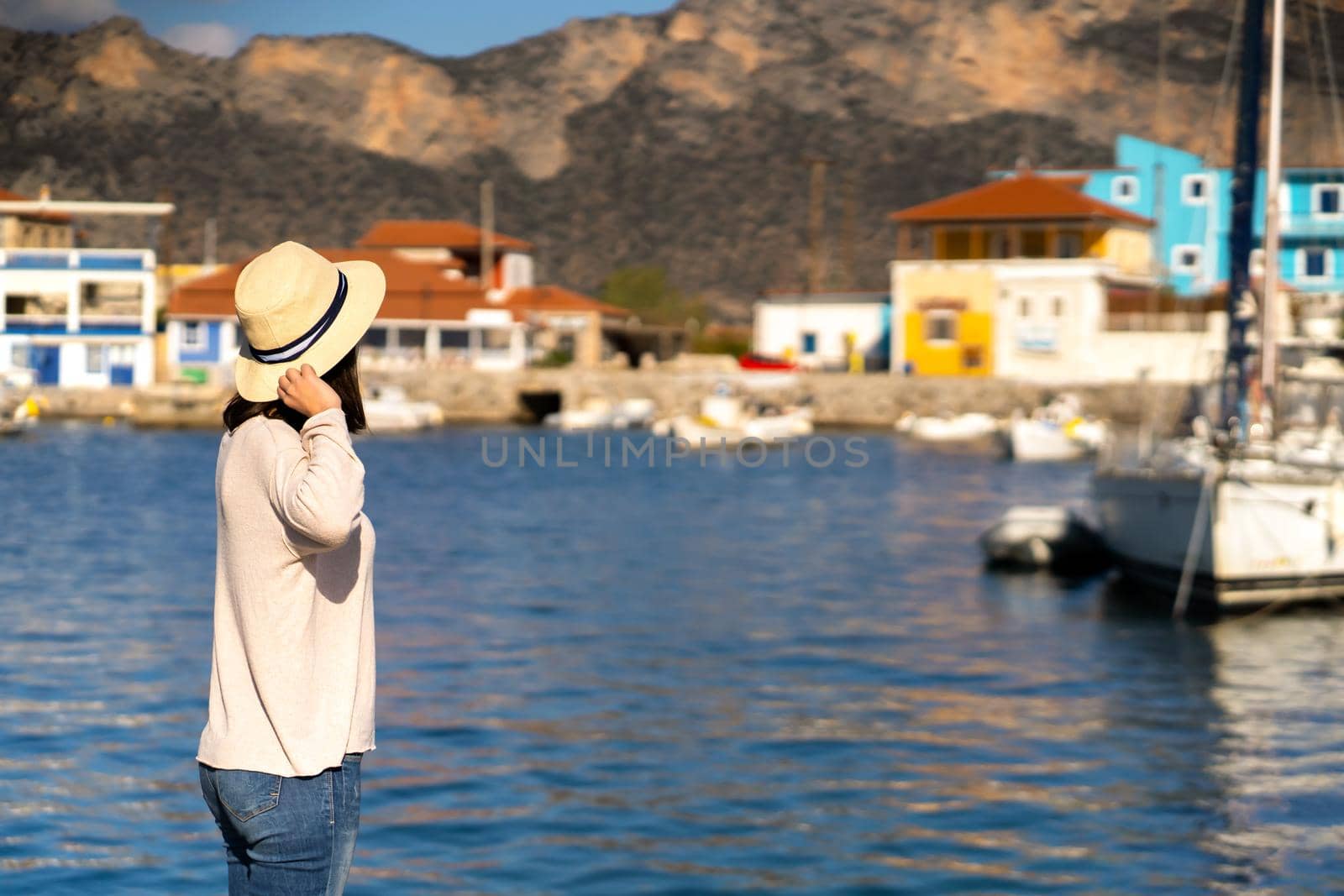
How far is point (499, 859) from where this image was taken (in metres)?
11.3

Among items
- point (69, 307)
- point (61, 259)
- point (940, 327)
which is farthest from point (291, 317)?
point (940, 327)

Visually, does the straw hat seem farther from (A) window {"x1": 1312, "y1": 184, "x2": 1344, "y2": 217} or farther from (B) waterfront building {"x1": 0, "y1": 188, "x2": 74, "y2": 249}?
(A) window {"x1": 1312, "y1": 184, "x2": 1344, "y2": 217}

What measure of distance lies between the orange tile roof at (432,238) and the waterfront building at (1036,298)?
22277 mm

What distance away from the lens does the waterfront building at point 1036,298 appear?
72.8 metres

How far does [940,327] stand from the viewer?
76.9 metres

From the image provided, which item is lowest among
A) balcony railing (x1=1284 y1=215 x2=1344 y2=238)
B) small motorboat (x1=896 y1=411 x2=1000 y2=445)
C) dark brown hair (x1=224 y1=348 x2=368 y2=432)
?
small motorboat (x1=896 y1=411 x2=1000 y2=445)

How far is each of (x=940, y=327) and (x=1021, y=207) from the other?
6.71 metres

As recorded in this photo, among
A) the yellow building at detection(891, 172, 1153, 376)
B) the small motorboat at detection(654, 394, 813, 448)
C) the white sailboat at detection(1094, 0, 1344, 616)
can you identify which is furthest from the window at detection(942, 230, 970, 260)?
the white sailboat at detection(1094, 0, 1344, 616)

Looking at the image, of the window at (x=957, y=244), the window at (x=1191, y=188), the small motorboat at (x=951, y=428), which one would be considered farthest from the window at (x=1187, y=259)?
the small motorboat at (x=951, y=428)

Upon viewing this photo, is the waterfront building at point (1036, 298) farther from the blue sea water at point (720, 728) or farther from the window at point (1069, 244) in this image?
the blue sea water at point (720, 728)

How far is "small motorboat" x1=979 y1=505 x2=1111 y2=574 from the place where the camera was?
93.7ft

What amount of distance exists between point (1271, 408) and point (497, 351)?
195ft

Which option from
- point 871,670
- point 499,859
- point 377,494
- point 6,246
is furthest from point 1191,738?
point 377,494

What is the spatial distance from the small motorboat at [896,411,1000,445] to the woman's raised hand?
62205 millimetres
